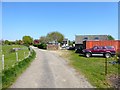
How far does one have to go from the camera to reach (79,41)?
64.8 metres

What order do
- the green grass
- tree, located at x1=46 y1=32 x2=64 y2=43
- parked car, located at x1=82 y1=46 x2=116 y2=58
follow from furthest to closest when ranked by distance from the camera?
tree, located at x1=46 y1=32 x2=64 y2=43 < parked car, located at x1=82 y1=46 x2=116 y2=58 < the green grass

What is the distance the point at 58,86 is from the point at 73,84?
92 centimetres

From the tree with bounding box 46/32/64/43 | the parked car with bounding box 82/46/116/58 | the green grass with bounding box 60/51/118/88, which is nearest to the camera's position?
the green grass with bounding box 60/51/118/88

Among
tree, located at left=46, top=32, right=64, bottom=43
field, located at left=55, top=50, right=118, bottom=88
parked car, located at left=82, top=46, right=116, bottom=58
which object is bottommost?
field, located at left=55, top=50, right=118, bottom=88

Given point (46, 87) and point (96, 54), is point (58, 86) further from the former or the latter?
point (96, 54)

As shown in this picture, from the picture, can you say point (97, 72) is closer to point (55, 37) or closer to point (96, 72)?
point (96, 72)

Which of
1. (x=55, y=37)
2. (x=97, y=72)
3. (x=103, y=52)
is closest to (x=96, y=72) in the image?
(x=97, y=72)

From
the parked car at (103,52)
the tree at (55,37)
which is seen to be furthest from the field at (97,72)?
the tree at (55,37)

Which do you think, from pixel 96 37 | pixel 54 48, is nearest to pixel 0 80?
pixel 54 48

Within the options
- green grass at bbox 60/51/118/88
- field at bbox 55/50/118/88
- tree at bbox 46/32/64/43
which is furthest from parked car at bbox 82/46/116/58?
tree at bbox 46/32/64/43

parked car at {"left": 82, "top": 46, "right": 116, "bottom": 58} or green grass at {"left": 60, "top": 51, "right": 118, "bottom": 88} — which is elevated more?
parked car at {"left": 82, "top": 46, "right": 116, "bottom": 58}

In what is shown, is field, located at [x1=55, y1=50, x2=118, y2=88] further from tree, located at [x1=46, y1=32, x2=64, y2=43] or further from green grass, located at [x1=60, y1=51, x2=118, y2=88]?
tree, located at [x1=46, y1=32, x2=64, y2=43]

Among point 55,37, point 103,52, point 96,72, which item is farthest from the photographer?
point 55,37

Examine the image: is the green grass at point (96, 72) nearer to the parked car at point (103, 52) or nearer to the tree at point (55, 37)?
the parked car at point (103, 52)
